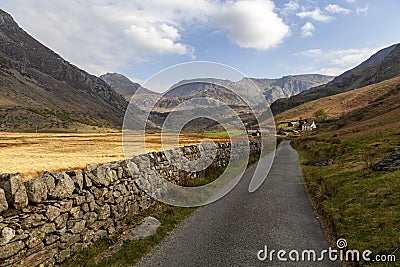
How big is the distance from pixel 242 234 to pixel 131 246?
361 centimetres

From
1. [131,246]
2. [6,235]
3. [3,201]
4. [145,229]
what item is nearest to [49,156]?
[145,229]

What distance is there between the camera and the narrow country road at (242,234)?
25.2ft

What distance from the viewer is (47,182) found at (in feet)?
23.2

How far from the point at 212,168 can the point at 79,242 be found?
1484 cm

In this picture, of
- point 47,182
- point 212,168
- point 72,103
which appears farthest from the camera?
point 72,103

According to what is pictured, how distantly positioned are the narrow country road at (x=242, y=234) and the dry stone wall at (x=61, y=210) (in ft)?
7.00

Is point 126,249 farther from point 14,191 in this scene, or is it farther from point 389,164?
point 389,164

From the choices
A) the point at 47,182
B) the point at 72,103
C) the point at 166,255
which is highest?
the point at 72,103

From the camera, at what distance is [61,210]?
7.45 metres

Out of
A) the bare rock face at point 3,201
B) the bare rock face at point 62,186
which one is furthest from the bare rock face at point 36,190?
the bare rock face at point 3,201

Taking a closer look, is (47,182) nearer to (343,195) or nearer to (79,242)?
(79,242)

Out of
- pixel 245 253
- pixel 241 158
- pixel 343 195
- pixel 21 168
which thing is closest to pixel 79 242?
pixel 21 168

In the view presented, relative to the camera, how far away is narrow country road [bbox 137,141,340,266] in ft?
25.2

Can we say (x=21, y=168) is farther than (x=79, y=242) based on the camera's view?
Yes
